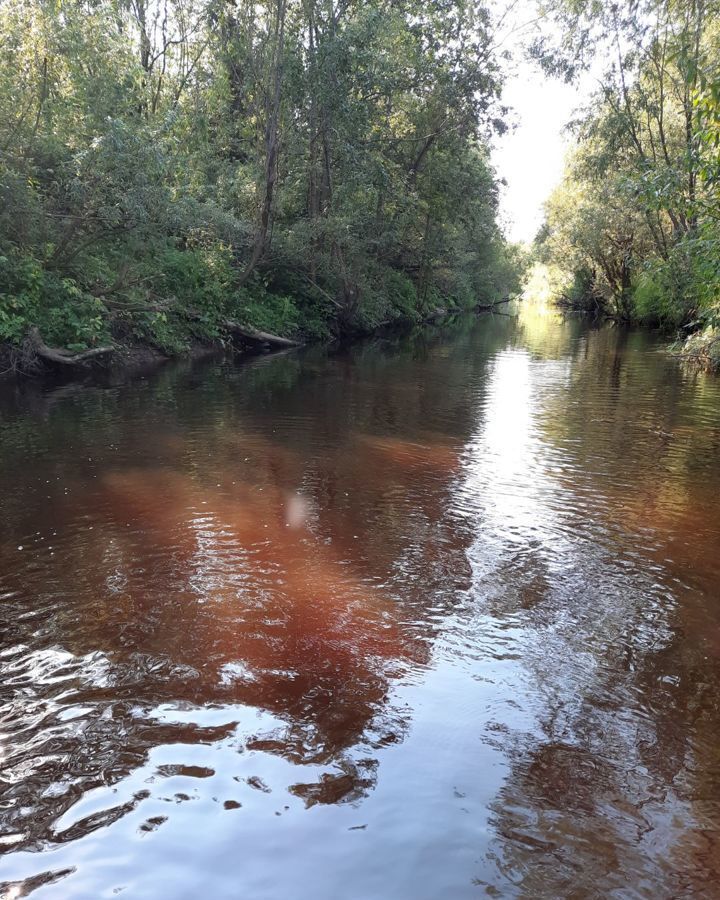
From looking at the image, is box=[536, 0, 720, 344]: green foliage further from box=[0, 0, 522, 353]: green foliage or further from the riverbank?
the riverbank

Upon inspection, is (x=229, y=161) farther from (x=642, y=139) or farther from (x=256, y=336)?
(x=642, y=139)

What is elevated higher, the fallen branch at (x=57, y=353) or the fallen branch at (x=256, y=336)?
the fallen branch at (x=256, y=336)

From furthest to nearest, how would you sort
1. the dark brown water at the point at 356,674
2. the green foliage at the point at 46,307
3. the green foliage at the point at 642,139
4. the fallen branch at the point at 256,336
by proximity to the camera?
the fallen branch at the point at 256,336 < the green foliage at the point at 642,139 < the green foliage at the point at 46,307 < the dark brown water at the point at 356,674

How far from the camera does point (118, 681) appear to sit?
4.24m

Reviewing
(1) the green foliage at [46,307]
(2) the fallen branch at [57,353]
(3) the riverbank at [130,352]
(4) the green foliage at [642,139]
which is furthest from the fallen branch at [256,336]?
(4) the green foliage at [642,139]

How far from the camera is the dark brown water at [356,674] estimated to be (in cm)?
302

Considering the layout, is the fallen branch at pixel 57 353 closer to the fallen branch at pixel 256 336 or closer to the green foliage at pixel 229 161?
the green foliage at pixel 229 161

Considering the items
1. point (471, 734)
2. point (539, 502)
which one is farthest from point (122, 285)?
point (471, 734)

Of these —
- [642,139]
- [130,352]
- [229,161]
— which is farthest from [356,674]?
[642,139]

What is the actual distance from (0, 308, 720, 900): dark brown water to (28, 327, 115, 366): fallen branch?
6.64 m

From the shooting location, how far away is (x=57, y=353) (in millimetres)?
16438

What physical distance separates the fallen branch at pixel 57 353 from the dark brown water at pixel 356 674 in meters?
6.64

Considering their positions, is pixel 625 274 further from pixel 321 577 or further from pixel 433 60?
pixel 321 577

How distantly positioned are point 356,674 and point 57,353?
48.5 feet
